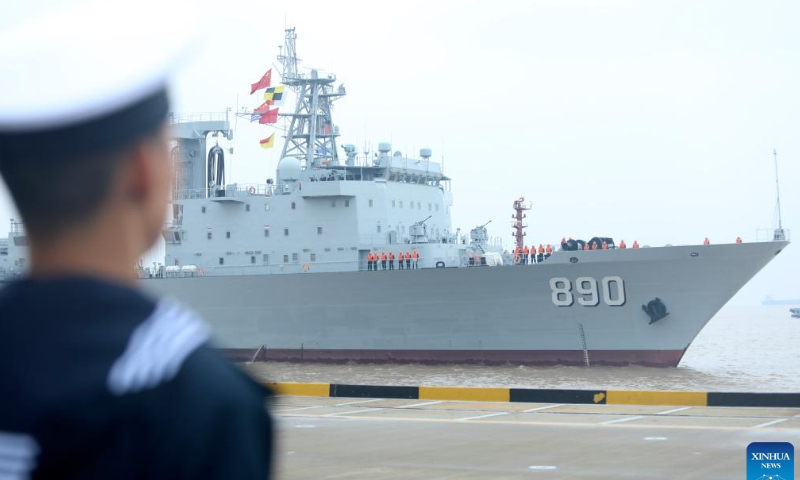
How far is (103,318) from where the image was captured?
3.26 ft

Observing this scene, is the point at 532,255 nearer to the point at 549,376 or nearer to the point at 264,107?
the point at 549,376

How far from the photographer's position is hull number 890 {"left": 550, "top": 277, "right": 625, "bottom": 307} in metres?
23.5

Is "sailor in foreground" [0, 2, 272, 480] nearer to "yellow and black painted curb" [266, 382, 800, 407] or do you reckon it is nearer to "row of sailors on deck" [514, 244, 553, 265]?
"yellow and black painted curb" [266, 382, 800, 407]

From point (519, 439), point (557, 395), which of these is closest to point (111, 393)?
point (519, 439)

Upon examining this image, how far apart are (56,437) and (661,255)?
23.4m

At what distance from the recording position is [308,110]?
30.0 meters

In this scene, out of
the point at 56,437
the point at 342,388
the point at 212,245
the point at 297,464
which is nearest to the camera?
the point at 56,437

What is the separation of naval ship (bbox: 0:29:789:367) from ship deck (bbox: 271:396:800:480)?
38.3ft

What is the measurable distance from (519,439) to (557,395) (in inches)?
120

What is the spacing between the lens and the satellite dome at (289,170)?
1123 inches

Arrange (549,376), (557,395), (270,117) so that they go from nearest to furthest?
(557,395)
(549,376)
(270,117)

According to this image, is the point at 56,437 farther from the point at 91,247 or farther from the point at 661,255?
the point at 661,255

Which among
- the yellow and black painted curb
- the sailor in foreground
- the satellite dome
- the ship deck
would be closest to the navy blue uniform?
the sailor in foreground

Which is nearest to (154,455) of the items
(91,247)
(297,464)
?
(91,247)
